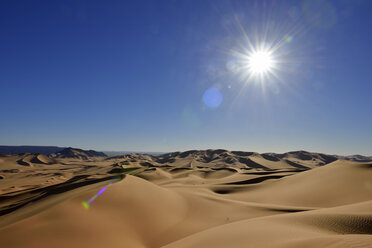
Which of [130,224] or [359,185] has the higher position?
[359,185]

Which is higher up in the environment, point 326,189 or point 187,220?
point 326,189

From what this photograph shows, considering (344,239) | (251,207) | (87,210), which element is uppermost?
(344,239)

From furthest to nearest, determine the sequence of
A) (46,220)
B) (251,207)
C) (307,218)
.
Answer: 1. (251,207)
2. (307,218)
3. (46,220)

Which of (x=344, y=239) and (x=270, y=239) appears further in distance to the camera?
(x=270, y=239)

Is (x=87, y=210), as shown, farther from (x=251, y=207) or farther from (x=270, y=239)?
(x=251, y=207)

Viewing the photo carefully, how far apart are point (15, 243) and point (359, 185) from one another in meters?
17.0

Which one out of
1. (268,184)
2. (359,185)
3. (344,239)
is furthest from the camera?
(268,184)

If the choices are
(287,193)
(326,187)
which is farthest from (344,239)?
(326,187)

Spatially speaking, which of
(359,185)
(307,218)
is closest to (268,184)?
(359,185)

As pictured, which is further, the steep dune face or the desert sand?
the steep dune face

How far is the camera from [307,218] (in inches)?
224

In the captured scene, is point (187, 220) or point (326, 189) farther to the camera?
point (326, 189)

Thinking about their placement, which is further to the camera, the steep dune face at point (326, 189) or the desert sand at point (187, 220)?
the steep dune face at point (326, 189)

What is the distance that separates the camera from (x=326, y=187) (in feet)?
39.8
